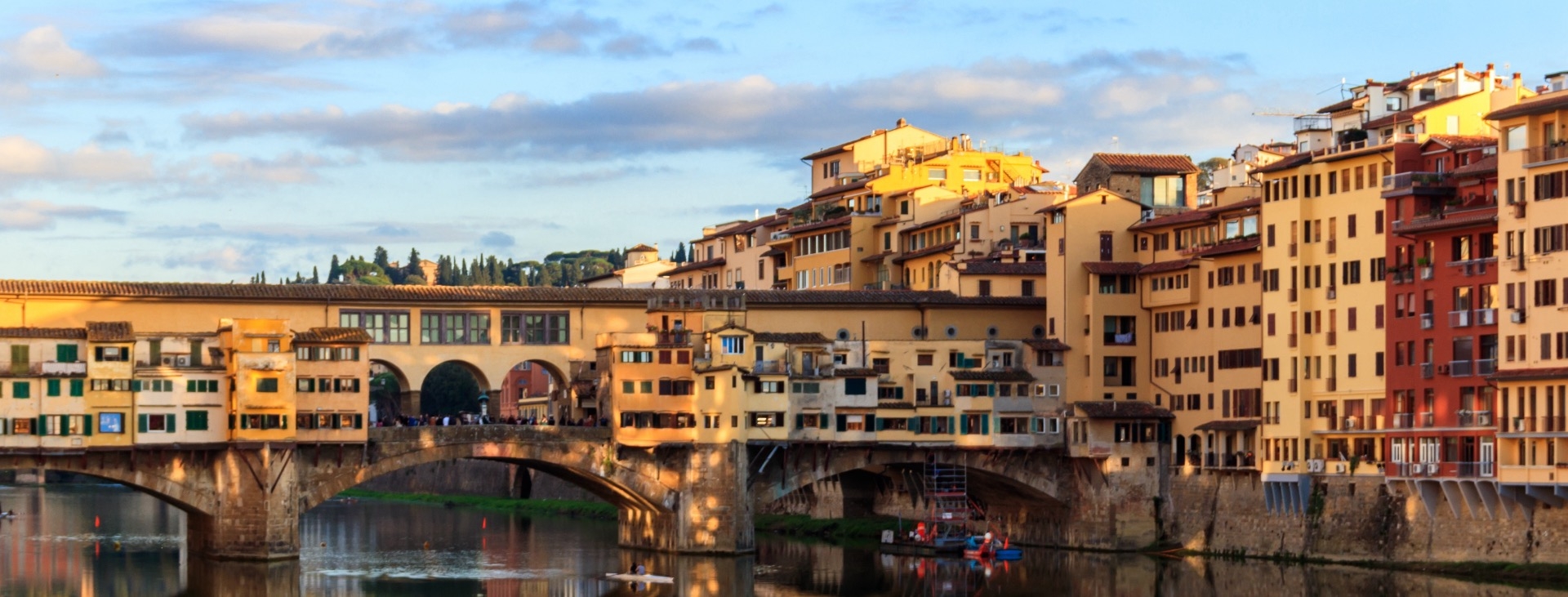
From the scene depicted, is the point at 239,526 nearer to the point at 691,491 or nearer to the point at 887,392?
the point at 691,491

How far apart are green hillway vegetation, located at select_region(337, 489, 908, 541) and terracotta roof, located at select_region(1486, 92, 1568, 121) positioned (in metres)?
34.1

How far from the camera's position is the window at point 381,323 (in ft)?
272

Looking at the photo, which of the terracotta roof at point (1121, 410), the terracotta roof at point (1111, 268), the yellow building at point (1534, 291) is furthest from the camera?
the terracotta roof at point (1111, 268)

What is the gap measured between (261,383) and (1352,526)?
118ft

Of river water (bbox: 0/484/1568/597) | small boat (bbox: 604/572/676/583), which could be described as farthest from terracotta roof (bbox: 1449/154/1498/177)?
small boat (bbox: 604/572/676/583)

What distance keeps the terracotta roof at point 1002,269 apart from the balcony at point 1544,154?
2603 cm

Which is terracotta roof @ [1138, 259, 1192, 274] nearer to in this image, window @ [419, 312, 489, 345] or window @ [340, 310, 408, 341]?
window @ [419, 312, 489, 345]

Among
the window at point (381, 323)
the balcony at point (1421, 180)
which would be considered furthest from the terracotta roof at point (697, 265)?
the balcony at point (1421, 180)

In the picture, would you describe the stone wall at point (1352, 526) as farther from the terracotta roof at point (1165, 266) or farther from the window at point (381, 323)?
the window at point (381, 323)

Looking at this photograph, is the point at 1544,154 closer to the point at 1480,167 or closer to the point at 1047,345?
the point at 1480,167

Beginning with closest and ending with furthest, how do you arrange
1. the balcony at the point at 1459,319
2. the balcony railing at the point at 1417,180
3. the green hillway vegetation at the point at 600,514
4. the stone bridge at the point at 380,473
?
the balcony at the point at 1459,319 < the balcony railing at the point at 1417,180 < the stone bridge at the point at 380,473 < the green hillway vegetation at the point at 600,514

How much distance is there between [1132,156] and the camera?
9412cm

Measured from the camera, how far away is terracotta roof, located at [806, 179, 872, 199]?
107812 millimetres

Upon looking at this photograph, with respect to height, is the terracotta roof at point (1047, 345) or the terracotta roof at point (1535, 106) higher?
the terracotta roof at point (1535, 106)
